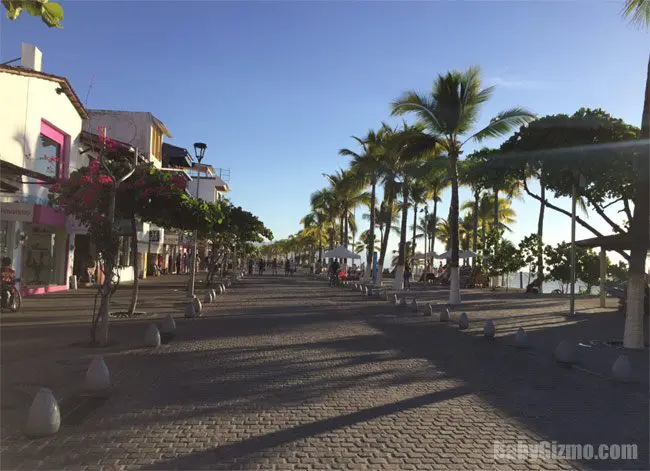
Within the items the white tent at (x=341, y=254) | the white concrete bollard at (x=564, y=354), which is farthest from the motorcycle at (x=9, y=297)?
the white tent at (x=341, y=254)

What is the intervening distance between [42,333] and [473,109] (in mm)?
16979

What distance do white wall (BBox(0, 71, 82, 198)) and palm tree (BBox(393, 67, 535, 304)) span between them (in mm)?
13005

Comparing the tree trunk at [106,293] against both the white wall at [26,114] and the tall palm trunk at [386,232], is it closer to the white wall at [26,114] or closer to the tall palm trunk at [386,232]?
the white wall at [26,114]

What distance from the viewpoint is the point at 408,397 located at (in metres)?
7.45

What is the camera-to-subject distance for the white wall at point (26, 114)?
1781 centimetres

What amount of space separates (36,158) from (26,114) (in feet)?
5.13

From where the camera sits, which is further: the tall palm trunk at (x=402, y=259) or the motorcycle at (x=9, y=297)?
the tall palm trunk at (x=402, y=259)

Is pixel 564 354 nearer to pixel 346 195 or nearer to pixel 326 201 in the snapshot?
pixel 346 195

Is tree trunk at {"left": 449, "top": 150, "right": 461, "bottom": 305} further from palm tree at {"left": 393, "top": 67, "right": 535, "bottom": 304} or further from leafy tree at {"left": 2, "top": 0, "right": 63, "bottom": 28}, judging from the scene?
leafy tree at {"left": 2, "top": 0, "right": 63, "bottom": 28}

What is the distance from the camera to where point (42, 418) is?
5539 millimetres

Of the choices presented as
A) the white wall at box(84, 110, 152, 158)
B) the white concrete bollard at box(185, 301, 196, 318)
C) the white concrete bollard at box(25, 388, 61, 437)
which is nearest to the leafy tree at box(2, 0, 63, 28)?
the white concrete bollard at box(25, 388, 61, 437)

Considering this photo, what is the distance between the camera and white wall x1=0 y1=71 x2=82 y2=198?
58.4 feet

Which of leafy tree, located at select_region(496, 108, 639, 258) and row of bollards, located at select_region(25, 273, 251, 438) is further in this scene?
leafy tree, located at select_region(496, 108, 639, 258)

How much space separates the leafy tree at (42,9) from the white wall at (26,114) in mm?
14769
